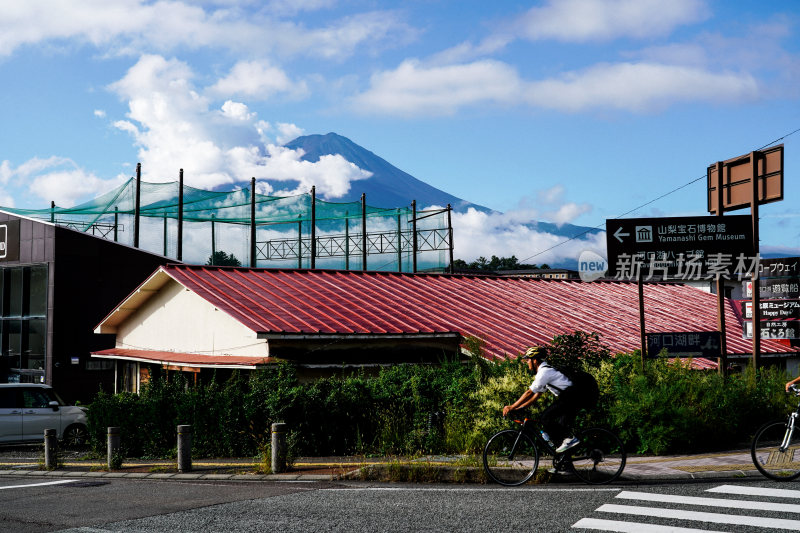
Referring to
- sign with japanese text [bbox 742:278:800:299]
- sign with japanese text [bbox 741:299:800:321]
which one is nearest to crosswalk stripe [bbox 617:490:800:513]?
sign with japanese text [bbox 741:299:800:321]

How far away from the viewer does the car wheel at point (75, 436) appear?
19.3 metres

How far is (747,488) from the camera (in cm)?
934

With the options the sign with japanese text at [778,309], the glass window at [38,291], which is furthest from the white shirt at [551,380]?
the glass window at [38,291]

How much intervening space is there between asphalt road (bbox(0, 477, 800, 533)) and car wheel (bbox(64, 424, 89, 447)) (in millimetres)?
8570

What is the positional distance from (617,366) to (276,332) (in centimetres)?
741

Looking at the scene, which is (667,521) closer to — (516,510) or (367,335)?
(516,510)

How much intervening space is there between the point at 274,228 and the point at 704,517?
43199 millimetres

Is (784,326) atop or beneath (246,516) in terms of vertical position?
atop

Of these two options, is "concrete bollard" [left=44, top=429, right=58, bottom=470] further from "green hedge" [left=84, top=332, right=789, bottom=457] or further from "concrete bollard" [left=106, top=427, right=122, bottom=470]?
"concrete bollard" [left=106, top=427, right=122, bottom=470]

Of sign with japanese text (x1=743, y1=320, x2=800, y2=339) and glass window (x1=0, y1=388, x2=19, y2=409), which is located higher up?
sign with japanese text (x1=743, y1=320, x2=800, y2=339)

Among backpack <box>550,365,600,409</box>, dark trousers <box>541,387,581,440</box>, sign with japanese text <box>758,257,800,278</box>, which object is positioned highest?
sign with japanese text <box>758,257,800,278</box>

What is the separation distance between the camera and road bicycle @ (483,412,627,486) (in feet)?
33.1

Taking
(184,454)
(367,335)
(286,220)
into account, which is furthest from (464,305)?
(286,220)

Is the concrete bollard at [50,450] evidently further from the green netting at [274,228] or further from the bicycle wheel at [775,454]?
the green netting at [274,228]
